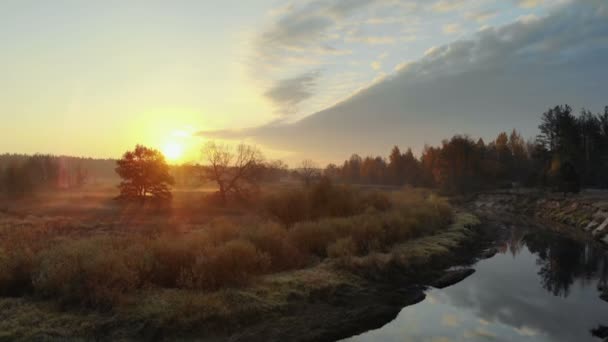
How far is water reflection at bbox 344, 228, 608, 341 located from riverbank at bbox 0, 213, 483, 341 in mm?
1080

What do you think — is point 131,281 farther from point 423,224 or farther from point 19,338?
point 423,224

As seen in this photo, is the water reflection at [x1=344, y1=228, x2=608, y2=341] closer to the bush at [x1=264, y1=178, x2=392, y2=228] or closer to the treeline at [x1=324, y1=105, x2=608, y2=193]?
the bush at [x1=264, y1=178, x2=392, y2=228]

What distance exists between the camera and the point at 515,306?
17.9 meters

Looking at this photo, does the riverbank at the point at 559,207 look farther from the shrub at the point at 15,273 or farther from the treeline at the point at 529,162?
the shrub at the point at 15,273

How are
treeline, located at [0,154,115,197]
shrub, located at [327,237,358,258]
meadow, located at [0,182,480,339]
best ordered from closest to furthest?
meadow, located at [0,182,480,339] < shrub, located at [327,237,358,258] < treeline, located at [0,154,115,197]

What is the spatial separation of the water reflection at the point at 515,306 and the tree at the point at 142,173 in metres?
49.5

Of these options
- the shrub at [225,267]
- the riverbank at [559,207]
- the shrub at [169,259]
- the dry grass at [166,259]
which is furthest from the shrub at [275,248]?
the riverbank at [559,207]

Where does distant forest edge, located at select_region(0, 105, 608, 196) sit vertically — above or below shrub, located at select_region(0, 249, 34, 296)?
above

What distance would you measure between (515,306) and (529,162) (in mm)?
83369

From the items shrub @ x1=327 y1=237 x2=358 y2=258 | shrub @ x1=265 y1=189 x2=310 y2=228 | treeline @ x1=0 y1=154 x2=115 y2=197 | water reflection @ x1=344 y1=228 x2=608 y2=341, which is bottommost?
water reflection @ x1=344 y1=228 x2=608 y2=341

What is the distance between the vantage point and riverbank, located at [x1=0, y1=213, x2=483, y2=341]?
1203 cm

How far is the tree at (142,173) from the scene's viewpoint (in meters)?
60.1

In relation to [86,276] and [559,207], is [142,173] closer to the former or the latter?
[86,276]

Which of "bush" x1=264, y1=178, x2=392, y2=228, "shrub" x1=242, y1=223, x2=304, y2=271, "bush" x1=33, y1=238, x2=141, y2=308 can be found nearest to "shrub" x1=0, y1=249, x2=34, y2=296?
"bush" x1=33, y1=238, x2=141, y2=308
